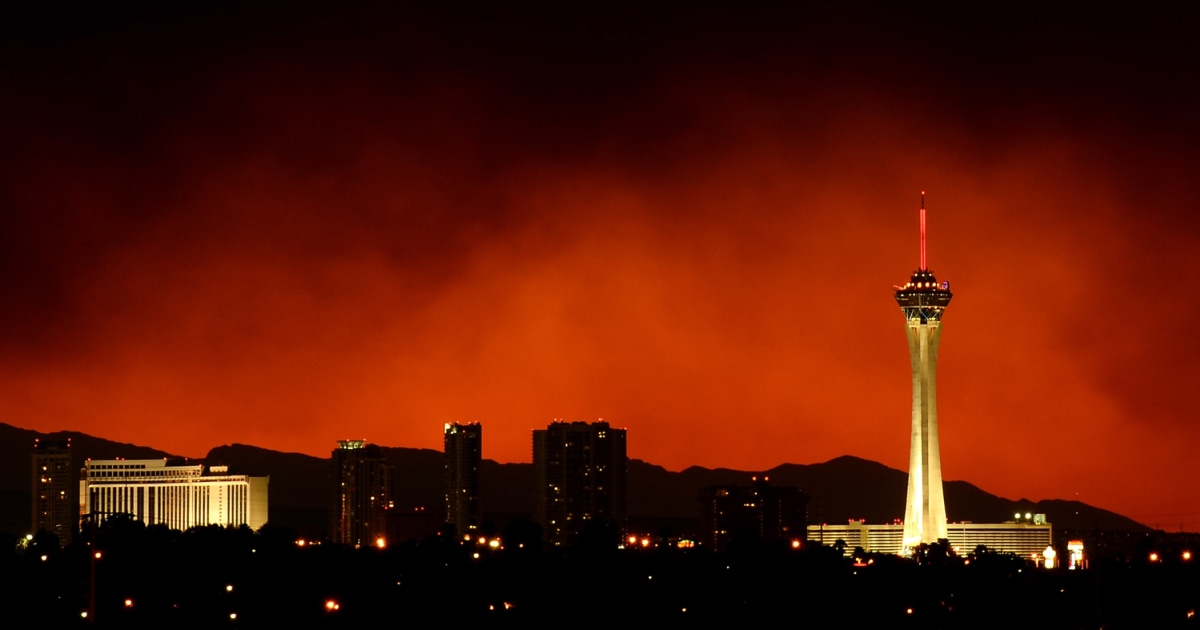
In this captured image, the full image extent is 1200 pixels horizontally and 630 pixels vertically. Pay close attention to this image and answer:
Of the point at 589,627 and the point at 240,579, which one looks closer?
the point at 589,627

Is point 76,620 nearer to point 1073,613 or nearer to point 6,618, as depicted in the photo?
point 6,618

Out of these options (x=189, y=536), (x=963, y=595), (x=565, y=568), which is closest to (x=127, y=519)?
(x=189, y=536)

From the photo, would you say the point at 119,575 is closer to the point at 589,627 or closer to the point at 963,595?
the point at 589,627

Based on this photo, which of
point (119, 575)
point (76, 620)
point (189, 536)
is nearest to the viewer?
point (76, 620)

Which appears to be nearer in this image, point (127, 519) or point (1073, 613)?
point (1073, 613)

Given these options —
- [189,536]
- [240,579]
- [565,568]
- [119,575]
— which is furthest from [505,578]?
[189,536]

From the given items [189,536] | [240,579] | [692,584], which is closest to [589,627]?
[692,584]

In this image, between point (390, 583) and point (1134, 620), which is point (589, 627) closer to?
point (390, 583)

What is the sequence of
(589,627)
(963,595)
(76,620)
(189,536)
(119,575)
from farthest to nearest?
(189,536), (963,595), (119,575), (589,627), (76,620)

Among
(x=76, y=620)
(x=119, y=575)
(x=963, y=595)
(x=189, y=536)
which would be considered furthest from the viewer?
(x=189, y=536)
